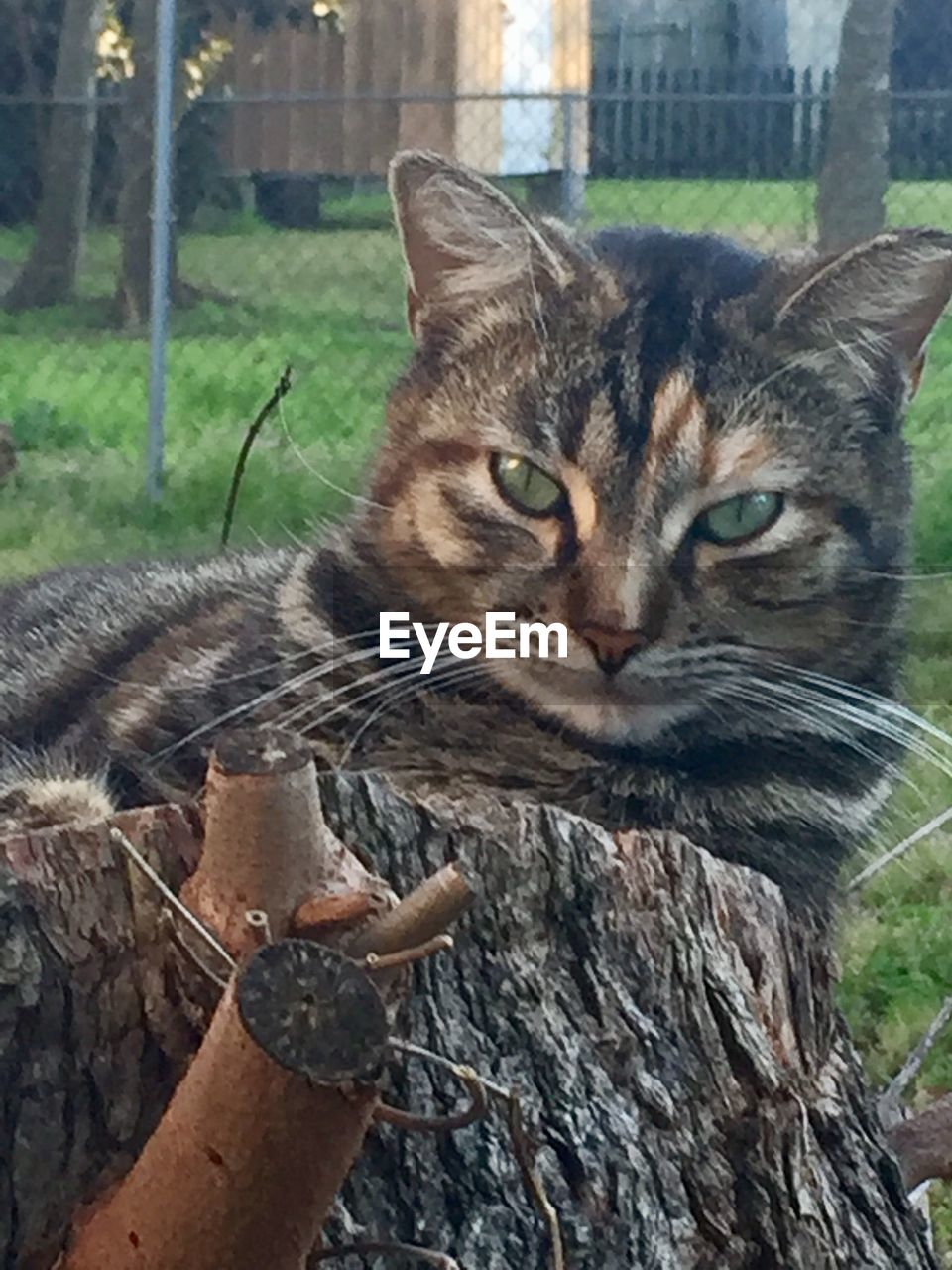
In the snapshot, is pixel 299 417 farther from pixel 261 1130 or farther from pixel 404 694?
pixel 261 1130

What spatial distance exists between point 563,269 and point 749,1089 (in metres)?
0.41

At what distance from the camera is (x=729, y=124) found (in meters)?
0.87

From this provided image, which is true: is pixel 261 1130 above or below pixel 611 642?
below

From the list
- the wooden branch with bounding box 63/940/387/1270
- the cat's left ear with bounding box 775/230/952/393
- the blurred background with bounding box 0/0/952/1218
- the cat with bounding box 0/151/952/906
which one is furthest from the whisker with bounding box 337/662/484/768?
the wooden branch with bounding box 63/940/387/1270

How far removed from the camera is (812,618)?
0.79m

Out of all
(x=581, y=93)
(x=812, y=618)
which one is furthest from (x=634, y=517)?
(x=581, y=93)

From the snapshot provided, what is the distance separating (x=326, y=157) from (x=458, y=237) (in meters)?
0.11

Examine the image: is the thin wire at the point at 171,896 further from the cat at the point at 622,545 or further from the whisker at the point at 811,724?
the whisker at the point at 811,724

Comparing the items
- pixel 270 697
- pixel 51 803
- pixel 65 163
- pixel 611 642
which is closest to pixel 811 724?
pixel 611 642

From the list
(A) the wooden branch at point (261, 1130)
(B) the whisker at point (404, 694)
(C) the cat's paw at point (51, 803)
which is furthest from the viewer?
(B) the whisker at point (404, 694)

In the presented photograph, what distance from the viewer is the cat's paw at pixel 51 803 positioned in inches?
27.9

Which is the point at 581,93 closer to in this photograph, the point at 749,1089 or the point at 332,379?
the point at 332,379

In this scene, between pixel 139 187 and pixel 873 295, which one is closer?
pixel 873 295

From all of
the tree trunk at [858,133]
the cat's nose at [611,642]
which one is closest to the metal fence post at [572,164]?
the tree trunk at [858,133]
